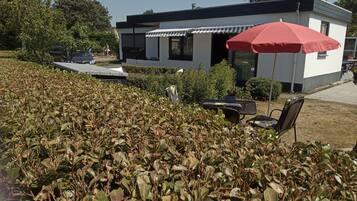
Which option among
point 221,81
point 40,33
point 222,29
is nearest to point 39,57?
point 40,33

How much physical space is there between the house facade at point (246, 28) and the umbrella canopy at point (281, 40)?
6.00m

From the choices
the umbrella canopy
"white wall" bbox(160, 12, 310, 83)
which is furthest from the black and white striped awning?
the umbrella canopy

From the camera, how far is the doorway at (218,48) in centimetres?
1675

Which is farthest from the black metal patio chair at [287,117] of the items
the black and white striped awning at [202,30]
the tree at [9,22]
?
the tree at [9,22]

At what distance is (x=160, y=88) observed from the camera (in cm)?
922

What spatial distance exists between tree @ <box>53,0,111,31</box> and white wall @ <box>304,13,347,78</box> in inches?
1816

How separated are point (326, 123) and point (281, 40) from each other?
9.45 ft

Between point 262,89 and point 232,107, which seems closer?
point 232,107

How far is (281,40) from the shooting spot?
21.8 feet

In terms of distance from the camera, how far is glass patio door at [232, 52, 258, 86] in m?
14.5

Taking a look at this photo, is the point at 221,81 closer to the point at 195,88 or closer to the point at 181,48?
the point at 195,88

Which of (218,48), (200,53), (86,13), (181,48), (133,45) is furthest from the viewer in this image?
(86,13)

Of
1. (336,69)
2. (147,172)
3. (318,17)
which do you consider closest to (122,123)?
(147,172)

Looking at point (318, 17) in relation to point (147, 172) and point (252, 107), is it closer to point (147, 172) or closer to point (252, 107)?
point (252, 107)
